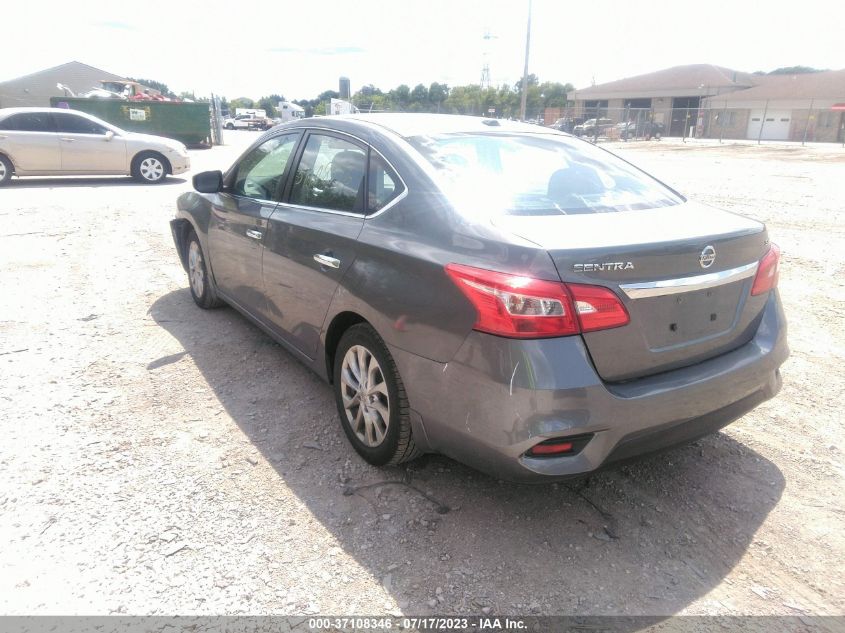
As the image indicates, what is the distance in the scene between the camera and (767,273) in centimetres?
282

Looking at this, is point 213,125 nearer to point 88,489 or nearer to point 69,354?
point 69,354

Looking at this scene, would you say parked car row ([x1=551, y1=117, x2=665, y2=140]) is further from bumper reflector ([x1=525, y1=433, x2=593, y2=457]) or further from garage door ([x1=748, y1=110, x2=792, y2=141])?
bumper reflector ([x1=525, y1=433, x2=593, y2=457])

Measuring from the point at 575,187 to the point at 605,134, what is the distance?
4592 centimetres

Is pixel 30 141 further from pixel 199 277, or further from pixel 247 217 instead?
pixel 247 217

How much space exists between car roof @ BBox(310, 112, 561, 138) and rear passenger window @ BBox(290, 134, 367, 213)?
174 mm

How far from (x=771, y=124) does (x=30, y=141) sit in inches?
2256

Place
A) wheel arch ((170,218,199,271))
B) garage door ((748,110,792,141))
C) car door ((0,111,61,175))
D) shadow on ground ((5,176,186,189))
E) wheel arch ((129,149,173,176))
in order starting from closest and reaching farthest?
1. wheel arch ((170,218,199,271))
2. car door ((0,111,61,175))
3. shadow on ground ((5,176,186,189))
4. wheel arch ((129,149,173,176))
5. garage door ((748,110,792,141))

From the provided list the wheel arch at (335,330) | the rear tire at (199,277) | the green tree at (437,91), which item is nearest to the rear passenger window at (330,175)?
the wheel arch at (335,330)

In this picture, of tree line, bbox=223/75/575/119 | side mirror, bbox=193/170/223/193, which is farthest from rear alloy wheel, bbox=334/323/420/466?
tree line, bbox=223/75/575/119

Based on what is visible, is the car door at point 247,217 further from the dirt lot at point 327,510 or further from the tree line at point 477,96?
the tree line at point 477,96

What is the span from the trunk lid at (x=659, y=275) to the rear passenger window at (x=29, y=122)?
46.9ft

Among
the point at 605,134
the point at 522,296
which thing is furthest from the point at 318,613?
the point at 605,134

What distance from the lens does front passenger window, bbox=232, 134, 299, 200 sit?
397 cm

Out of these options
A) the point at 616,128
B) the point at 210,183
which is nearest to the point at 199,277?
the point at 210,183
